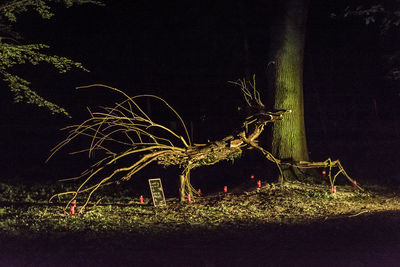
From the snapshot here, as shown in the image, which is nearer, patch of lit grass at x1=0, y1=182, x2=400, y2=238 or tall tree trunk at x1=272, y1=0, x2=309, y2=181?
patch of lit grass at x1=0, y1=182, x2=400, y2=238

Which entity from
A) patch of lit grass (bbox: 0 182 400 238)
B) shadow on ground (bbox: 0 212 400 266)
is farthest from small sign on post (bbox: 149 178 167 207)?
shadow on ground (bbox: 0 212 400 266)

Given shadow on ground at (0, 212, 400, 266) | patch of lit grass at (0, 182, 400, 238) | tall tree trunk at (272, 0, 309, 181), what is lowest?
patch of lit grass at (0, 182, 400, 238)

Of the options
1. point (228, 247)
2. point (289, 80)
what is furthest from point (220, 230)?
point (289, 80)

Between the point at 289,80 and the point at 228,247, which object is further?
the point at 289,80

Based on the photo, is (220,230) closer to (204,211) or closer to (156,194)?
(204,211)

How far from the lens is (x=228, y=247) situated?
722 cm

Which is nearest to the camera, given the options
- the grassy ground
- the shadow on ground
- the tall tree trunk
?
the shadow on ground

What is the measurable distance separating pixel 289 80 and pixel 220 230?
16.7ft

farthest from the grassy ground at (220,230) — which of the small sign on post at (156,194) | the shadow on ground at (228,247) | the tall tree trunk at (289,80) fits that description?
the tall tree trunk at (289,80)

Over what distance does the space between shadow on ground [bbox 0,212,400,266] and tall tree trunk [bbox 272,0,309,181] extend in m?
3.46

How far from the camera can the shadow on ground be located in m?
6.59

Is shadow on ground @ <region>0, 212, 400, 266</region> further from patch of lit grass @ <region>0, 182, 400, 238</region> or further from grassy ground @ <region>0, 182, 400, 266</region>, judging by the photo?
patch of lit grass @ <region>0, 182, 400, 238</region>

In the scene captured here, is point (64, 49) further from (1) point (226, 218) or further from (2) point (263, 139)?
(1) point (226, 218)

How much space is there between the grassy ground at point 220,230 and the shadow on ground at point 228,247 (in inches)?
0.5
